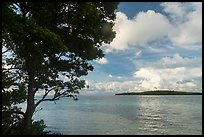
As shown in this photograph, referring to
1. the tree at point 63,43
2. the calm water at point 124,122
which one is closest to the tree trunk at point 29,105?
the tree at point 63,43

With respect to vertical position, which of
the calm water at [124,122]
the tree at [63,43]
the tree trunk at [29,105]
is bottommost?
the calm water at [124,122]

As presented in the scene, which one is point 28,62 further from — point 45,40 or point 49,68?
point 45,40

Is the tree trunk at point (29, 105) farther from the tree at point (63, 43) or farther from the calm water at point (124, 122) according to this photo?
the calm water at point (124, 122)

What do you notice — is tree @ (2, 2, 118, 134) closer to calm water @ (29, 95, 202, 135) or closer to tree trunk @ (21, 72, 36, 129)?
tree trunk @ (21, 72, 36, 129)

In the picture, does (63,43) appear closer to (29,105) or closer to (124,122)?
(29,105)

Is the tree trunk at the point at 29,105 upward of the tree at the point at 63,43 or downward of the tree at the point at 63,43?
downward

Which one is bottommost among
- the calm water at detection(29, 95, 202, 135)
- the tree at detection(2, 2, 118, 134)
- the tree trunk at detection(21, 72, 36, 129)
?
the calm water at detection(29, 95, 202, 135)

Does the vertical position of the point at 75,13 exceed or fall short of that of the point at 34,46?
it exceeds it

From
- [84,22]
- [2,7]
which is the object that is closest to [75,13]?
[84,22]

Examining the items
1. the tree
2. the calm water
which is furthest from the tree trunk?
the calm water

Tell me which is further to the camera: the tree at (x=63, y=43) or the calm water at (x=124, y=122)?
the calm water at (x=124, y=122)

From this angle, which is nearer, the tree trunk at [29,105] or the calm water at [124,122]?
the tree trunk at [29,105]

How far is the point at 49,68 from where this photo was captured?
56.1 ft

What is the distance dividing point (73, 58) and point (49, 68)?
5.10 ft
